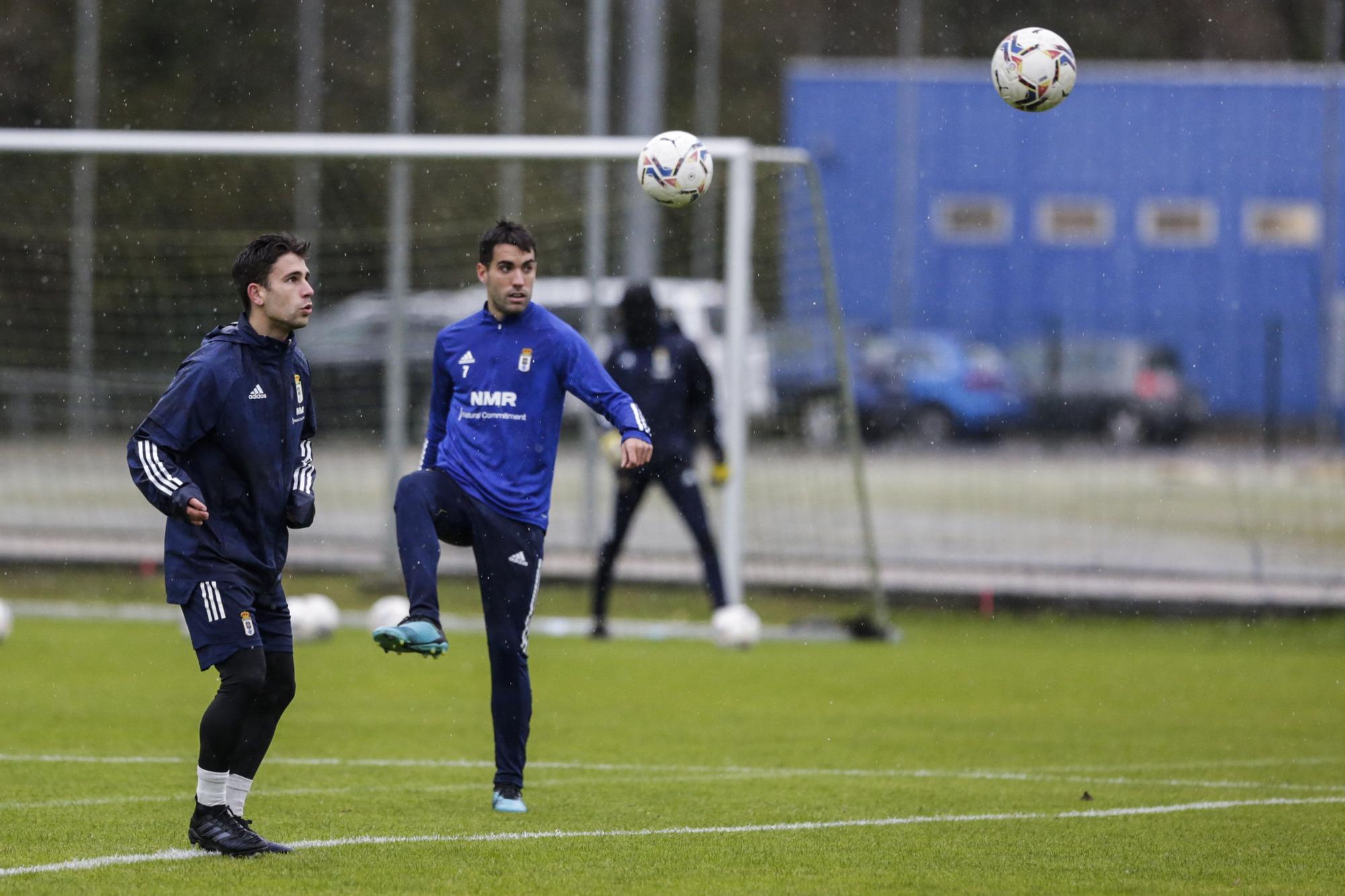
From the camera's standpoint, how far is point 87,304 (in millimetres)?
15344

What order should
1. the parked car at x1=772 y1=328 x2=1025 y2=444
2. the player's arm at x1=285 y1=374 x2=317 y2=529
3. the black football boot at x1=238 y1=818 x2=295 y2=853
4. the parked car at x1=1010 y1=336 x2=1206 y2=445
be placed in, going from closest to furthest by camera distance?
1. the black football boot at x1=238 y1=818 x2=295 y2=853
2. the player's arm at x1=285 y1=374 x2=317 y2=529
3. the parked car at x1=1010 y1=336 x2=1206 y2=445
4. the parked car at x1=772 y1=328 x2=1025 y2=444

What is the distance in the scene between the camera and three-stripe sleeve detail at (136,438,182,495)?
18.8 ft

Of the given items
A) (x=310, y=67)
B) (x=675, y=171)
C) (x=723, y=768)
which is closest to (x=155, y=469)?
(x=675, y=171)

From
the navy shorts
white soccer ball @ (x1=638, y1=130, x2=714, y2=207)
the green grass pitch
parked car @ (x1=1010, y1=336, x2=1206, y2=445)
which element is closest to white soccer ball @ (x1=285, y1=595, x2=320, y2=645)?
the green grass pitch

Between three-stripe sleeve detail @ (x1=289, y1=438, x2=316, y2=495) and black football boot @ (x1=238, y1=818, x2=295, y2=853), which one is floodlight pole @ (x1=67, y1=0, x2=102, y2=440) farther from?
black football boot @ (x1=238, y1=818, x2=295, y2=853)

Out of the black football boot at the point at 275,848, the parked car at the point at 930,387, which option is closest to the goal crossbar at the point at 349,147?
the black football boot at the point at 275,848

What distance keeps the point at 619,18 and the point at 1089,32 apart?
10.5 meters

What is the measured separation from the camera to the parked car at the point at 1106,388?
23.5m

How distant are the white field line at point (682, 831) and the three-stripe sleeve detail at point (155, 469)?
1.20 meters

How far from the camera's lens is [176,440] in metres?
5.82

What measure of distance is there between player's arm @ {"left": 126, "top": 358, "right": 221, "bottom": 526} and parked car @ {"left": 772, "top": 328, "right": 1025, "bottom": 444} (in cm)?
1572

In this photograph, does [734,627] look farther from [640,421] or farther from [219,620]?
[219,620]

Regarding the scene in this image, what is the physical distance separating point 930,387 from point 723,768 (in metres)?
17.8

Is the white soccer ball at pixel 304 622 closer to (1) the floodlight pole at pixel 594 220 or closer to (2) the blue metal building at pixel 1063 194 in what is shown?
(1) the floodlight pole at pixel 594 220
